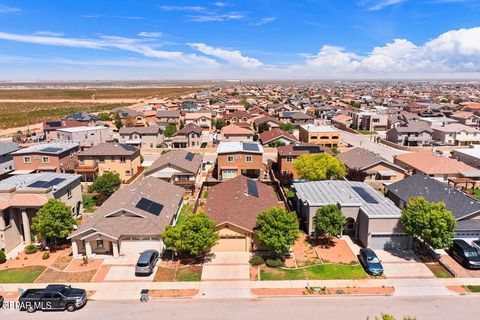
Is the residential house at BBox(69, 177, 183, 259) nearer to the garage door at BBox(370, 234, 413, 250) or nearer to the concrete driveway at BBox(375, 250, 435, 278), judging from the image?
the garage door at BBox(370, 234, 413, 250)

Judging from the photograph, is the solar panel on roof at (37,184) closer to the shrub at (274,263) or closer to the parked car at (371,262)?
the shrub at (274,263)

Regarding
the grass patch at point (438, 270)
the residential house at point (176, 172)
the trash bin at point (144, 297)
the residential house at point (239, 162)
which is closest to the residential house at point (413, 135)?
the residential house at point (239, 162)

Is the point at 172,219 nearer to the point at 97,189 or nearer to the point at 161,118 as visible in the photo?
the point at 97,189

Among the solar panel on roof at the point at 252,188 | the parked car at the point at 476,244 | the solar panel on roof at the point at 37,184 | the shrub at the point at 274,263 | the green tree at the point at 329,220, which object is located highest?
the solar panel on roof at the point at 37,184

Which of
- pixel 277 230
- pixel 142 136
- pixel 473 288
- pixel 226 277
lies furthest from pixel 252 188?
pixel 142 136

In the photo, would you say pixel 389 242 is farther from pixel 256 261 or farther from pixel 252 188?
pixel 252 188

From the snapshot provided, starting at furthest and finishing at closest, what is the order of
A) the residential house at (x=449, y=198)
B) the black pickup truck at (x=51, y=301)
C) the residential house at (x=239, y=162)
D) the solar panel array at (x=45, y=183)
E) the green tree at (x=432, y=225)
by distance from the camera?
the residential house at (x=239, y=162) < the solar panel array at (x=45, y=183) < the residential house at (x=449, y=198) < the green tree at (x=432, y=225) < the black pickup truck at (x=51, y=301)

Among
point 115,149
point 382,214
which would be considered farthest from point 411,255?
point 115,149

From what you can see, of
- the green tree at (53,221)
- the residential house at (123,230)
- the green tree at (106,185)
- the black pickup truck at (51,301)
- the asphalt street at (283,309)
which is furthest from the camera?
the green tree at (106,185)
